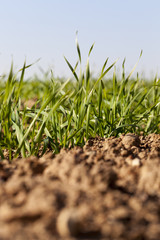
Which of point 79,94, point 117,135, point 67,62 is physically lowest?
point 117,135

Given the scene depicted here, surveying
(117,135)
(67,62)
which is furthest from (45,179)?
(117,135)

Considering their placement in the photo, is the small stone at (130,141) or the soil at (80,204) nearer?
the soil at (80,204)

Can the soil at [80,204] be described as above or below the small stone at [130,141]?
above

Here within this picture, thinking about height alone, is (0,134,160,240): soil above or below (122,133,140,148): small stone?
above

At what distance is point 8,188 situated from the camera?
1.01 metres

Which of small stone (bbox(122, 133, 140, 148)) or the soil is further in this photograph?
small stone (bbox(122, 133, 140, 148))


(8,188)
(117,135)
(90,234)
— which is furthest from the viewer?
(117,135)

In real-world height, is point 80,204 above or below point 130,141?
above

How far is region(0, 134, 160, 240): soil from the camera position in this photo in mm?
822

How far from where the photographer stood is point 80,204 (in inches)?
35.7

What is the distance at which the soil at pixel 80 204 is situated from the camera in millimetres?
822

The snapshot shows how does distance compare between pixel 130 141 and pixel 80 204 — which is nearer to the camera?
pixel 80 204

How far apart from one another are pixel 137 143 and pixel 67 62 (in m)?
0.73

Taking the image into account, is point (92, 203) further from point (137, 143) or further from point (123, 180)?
point (137, 143)
